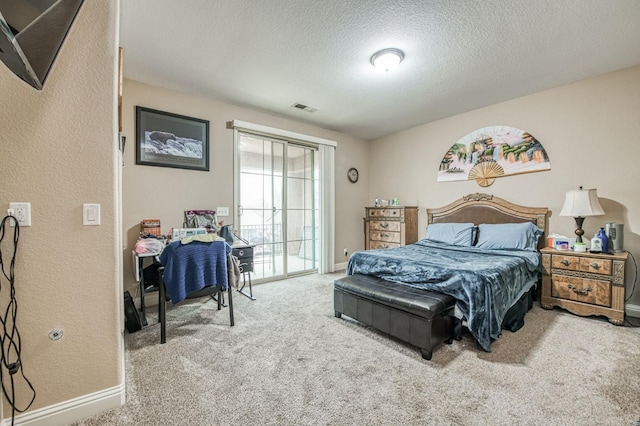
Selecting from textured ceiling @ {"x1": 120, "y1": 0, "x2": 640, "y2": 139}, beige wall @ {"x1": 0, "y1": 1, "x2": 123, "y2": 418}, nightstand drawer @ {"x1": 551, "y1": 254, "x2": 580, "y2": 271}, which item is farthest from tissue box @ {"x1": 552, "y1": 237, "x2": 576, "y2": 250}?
beige wall @ {"x1": 0, "y1": 1, "x2": 123, "y2": 418}

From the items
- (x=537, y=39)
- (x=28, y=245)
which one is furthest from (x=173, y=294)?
(x=537, y=39)

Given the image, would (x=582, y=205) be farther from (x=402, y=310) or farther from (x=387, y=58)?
(x=387, y=58)

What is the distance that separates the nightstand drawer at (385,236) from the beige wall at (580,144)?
91cm

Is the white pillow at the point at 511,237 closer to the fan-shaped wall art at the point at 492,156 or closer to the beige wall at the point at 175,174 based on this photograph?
the fan-shaped wall art at the point at 492,156

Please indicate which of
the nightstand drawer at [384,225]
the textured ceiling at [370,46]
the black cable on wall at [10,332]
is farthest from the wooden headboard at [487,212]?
the black cable on wall at [10,332]

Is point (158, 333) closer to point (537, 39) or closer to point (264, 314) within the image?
point (264, 314)

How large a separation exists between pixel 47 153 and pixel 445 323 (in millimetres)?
2838

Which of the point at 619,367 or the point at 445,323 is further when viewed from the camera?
the point at 445,323

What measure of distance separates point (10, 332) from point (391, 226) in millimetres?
4411

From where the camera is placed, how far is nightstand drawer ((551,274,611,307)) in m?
2.67

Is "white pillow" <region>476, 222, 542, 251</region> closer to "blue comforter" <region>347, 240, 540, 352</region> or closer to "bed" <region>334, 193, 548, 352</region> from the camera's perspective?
"bed" <region>334, 193, 548, 352</region>

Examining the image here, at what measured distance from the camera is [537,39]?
2383mm

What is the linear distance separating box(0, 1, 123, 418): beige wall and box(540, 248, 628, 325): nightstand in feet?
13.2

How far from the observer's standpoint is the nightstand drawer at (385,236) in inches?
183
